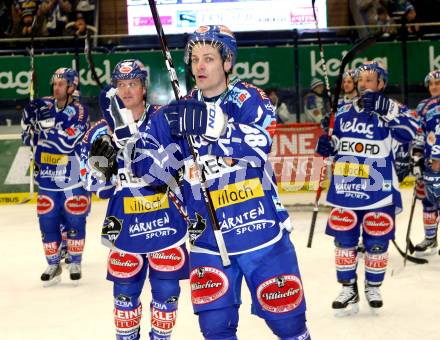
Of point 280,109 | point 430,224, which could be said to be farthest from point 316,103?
point 430,224

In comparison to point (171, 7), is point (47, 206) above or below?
below

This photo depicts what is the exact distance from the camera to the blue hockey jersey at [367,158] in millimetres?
6355

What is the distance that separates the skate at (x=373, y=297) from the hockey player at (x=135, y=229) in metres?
1.94

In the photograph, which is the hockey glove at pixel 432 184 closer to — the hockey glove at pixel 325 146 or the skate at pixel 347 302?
the hockey glove at pixel 325 146

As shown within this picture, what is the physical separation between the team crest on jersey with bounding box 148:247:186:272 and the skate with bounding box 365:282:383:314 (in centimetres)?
200

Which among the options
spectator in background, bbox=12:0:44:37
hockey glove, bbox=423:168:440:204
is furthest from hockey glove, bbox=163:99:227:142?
spectator in background, bbox=12:0:44:37

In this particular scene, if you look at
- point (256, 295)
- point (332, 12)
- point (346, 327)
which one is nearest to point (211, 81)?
Answer: point (256, 295)

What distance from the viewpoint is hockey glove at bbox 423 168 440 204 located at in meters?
8.27

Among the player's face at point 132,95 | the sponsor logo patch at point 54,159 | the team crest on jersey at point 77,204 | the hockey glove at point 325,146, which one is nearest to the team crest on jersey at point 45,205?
the team crest on jersey at point 77,204

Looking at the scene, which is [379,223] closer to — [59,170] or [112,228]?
[112,228]

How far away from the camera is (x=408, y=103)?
1265 cm

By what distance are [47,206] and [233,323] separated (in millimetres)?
4129

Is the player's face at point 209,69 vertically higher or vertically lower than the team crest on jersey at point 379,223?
higher

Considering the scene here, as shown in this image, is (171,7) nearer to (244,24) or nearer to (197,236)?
(244,24)
